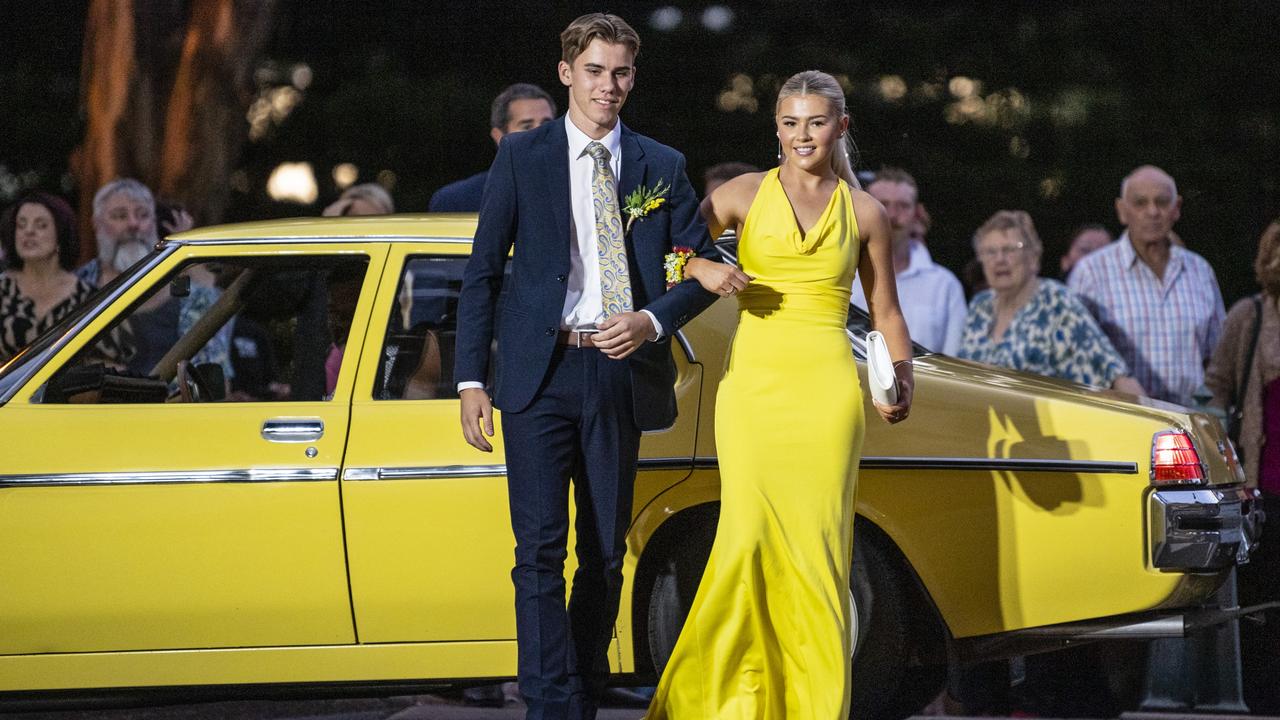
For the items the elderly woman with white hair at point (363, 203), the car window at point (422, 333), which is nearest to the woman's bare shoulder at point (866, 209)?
the car window at point (422, 333)

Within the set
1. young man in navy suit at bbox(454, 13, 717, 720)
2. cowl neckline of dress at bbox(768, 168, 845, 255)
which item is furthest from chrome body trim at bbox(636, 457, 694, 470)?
cowl neckline of dress at bbox(768, 168, 845, 255)

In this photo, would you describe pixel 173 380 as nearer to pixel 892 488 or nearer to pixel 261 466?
pixel 261 466

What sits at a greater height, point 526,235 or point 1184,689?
point 526,235

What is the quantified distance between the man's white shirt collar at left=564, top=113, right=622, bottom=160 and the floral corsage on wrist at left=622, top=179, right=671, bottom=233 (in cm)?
13

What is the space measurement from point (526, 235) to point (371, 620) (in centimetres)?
125

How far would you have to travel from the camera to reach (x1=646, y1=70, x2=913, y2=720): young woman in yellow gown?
4766 mm

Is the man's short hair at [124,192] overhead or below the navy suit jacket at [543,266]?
overhead

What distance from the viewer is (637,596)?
16.9 feet

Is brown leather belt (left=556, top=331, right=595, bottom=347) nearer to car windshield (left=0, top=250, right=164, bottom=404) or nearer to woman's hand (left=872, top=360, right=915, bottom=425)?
woman's hand (left=872, top=360, right=915, bottom=425)

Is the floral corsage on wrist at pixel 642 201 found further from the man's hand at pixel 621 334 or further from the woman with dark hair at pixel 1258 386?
the woman with dark hair at pixel 1258 386

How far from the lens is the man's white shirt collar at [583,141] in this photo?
4.68 m

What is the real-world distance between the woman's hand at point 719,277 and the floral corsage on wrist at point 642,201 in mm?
191

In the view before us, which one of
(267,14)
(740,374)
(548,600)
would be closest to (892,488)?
(740,374)

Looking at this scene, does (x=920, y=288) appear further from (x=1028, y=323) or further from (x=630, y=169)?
(x=630, y=169)
